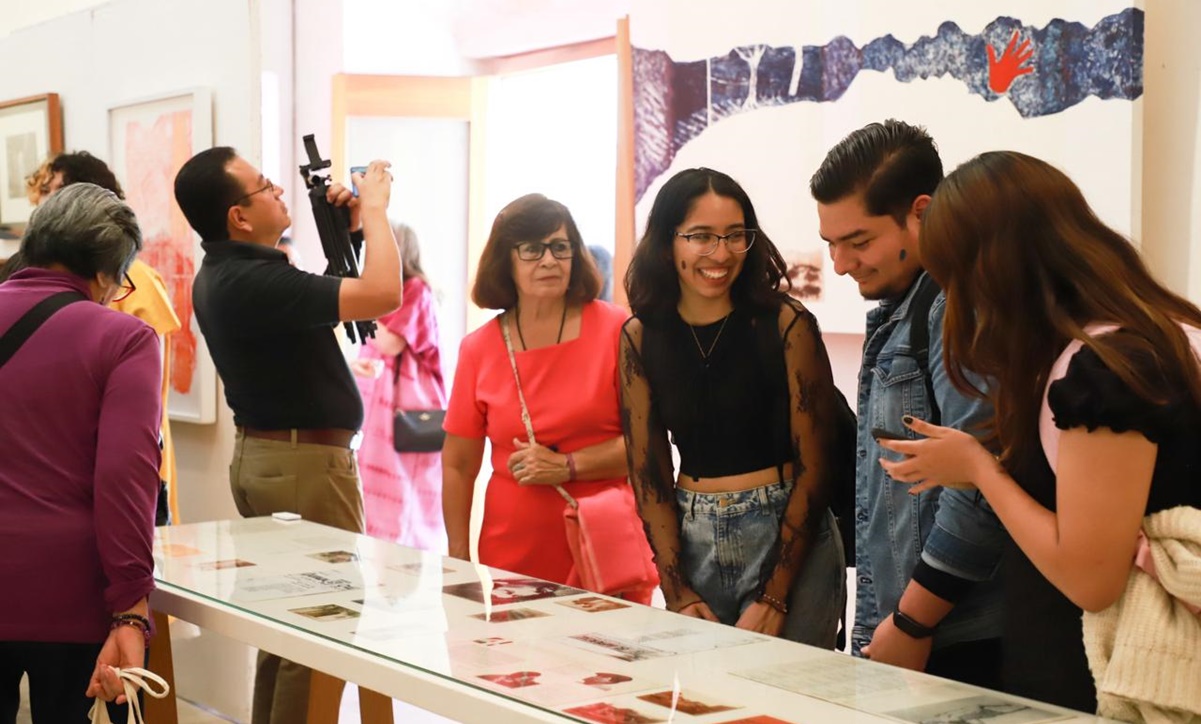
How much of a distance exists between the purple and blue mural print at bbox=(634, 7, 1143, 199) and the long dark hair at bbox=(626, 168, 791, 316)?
1283mm

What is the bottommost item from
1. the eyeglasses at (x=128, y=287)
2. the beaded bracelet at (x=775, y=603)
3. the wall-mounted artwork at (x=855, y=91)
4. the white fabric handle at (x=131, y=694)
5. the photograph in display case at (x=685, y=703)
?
the white fabric handle at (x=131, y=694)

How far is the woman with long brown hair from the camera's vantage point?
61.3 inches

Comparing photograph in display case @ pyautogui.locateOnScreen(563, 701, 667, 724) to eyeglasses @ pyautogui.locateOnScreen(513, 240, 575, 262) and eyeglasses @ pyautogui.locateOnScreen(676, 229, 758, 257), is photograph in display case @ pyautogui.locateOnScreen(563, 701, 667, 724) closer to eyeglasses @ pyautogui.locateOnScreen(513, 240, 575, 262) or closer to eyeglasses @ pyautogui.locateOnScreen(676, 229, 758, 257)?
eyeglasses @ pyautogui.locateOnScreen(676, 229, 758, 257)

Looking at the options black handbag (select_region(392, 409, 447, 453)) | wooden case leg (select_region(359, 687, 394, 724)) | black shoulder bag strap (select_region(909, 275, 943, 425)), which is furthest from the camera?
black handbag (select_region(392, 409, 447, 453))

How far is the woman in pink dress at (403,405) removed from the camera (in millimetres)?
5281

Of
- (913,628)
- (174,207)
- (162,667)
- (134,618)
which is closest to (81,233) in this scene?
(134,618)

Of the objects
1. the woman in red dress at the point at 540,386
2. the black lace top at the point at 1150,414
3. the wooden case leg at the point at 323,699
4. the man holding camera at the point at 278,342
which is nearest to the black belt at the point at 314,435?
the man holding camera at the point at 278,342

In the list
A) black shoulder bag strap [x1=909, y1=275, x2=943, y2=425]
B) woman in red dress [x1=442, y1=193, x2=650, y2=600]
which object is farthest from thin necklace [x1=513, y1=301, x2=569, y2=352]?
black shoulder bag strap [x1=909, y1=275, x2=943, y2=425]

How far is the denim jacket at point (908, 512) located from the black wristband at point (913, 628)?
0.08 m

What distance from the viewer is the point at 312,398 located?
336cm

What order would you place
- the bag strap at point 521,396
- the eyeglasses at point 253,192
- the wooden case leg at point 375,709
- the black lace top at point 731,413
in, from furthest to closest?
1. the eyeglasses at point 253,192
2. the bag strap at point 521,396
3. the wooden case leg at point 375,709
4. the black lace top at point 731,413

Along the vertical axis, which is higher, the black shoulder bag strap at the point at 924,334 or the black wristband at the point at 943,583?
the black shoulder bag strap at the point at 924,334

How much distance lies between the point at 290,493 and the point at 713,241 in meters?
1.44

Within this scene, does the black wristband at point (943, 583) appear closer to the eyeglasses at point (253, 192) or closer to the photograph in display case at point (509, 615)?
the photograph in display case at point (509, 615)
